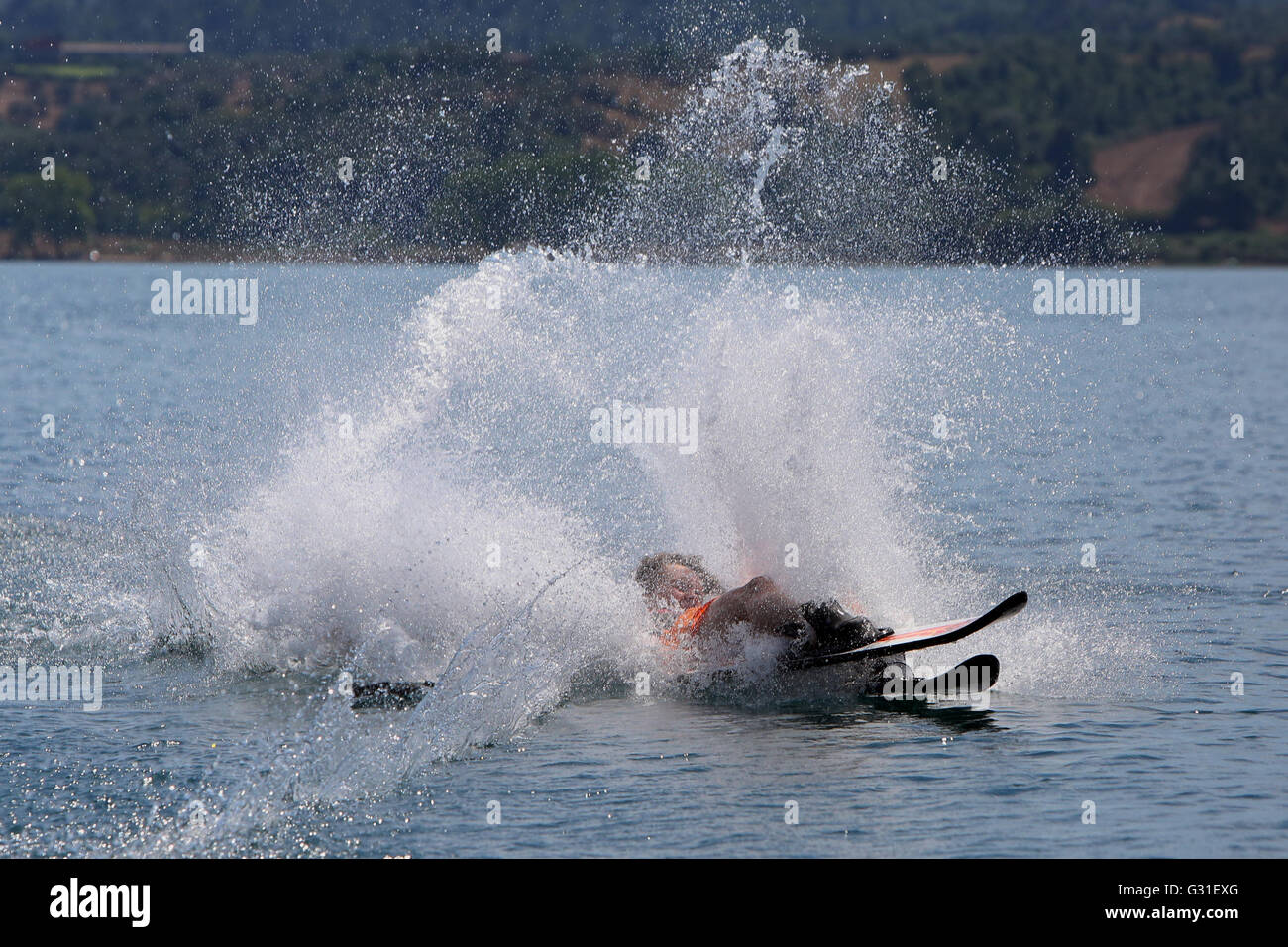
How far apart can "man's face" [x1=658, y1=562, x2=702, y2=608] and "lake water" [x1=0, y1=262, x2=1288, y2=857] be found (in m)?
0.42

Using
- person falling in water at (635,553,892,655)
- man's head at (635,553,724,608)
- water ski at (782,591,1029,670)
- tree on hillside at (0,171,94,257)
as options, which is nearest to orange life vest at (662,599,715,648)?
person falling in water at (635,553,892,655)

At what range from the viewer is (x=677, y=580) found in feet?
49.0

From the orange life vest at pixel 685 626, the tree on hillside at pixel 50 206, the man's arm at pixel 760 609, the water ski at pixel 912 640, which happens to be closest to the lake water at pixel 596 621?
the orange life vest at pixel 685 626

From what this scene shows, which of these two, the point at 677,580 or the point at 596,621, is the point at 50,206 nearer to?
the point at 596,621

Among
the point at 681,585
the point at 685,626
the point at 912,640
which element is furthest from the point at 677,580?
the point at 912,640

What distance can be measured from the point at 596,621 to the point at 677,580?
0.90 metres

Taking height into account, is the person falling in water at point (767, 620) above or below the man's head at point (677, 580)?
Result: below

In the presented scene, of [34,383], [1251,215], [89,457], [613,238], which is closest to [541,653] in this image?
[613,238]

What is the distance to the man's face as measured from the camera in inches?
583

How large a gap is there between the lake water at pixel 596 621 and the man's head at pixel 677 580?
32cm

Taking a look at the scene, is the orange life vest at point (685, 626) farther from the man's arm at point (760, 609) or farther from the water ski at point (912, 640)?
the water ski at point (912, 640)

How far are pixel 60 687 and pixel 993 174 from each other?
8587 cm

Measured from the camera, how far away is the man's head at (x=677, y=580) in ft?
48.8

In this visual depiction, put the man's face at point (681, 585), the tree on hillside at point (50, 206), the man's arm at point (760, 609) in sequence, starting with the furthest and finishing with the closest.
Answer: the tree on hillside at point (50, 206)
the man's face at point (681, 585)
the man's arm at point (760, 609)
